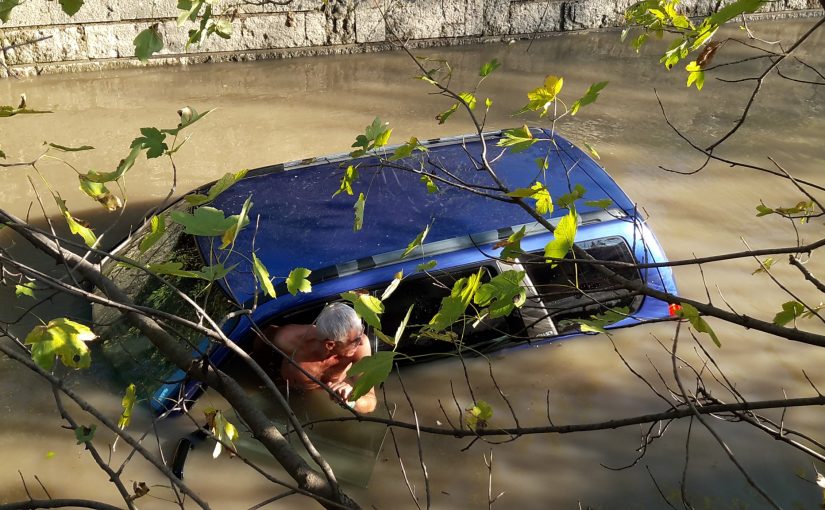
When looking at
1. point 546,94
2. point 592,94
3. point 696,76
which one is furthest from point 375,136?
point 696,76

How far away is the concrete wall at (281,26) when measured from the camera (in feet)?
27.7

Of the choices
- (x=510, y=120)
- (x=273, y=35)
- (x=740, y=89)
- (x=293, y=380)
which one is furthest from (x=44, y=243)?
(x=740, y=89)

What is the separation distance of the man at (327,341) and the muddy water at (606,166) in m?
0.51

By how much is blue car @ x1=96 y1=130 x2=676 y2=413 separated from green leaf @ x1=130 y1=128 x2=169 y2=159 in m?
1.52

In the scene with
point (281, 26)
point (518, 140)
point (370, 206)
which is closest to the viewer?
point (518, 140)

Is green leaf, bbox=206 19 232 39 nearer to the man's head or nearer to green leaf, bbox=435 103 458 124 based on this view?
green leaf, bbox=435 103 458 124

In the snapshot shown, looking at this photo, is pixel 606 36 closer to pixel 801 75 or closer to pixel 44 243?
pixel 801 75

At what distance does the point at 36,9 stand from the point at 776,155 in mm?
7881

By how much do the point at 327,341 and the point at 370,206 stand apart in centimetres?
80

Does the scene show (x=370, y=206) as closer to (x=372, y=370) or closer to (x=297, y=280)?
(x=297, y=280)

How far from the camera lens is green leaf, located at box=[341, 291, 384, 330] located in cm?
176

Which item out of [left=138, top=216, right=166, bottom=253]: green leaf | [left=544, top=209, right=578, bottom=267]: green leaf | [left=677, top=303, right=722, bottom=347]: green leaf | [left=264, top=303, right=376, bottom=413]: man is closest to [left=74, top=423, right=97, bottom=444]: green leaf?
[left=138, top=216, right=166, bottom=253]: green leaf

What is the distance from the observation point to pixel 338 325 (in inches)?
129

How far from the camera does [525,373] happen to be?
4.24 m
